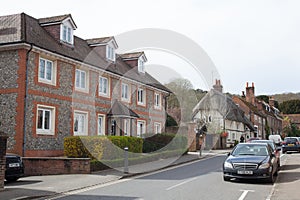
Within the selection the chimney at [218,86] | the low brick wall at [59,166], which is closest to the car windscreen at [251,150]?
the low brick wall at [59,166]

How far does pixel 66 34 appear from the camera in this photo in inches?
905

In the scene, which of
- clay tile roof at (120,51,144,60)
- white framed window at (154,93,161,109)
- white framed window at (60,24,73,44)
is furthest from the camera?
white framed window at (154,93,161,109)

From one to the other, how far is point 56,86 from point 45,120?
2148 millimetres

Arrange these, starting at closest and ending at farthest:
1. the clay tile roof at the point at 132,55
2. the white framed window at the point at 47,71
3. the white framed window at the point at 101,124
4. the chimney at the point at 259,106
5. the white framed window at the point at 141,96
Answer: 1. the white framed window at the point at 47,71
2. the white framed window at the point at 101,124
3. the white framed window at the point at 141,96
4. the clay tile roof at the point at 132,55
5. the chimney at the point at 259,106

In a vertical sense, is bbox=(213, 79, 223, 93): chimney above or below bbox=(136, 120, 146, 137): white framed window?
above

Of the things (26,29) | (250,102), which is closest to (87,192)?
(26,29)

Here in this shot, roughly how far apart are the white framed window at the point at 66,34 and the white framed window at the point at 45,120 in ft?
16.2

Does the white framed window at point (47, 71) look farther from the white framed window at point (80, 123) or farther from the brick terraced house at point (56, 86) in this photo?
the white framed window at point (80, 123)

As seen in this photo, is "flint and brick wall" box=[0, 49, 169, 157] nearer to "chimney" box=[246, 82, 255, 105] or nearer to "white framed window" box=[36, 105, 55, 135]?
"white framed window" box=[36, 105, 55, 135]

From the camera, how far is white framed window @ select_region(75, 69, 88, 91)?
912 inches

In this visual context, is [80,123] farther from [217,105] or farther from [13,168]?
[217,105]

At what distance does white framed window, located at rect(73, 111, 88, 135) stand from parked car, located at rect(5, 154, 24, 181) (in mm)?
8660

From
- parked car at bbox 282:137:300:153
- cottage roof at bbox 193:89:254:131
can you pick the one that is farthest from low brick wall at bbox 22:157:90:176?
cottage roof at bbox 193:89:254:131

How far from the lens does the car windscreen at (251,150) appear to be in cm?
1427
